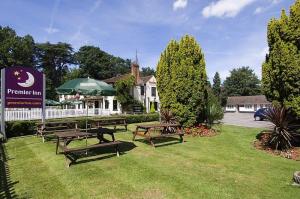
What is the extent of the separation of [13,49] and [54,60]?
16836 millimetres

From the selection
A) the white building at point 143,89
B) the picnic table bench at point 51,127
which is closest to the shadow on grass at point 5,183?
the picnic table bench at point 51,127

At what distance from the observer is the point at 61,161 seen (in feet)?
26.1

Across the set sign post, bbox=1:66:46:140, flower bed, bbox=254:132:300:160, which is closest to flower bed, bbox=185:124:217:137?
flower bed, bbox=254:132:300:160

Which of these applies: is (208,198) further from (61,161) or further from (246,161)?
(61,161)

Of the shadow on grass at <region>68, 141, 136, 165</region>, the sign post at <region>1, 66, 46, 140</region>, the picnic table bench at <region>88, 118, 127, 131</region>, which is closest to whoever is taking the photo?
the shadow on grass at <region>68, 141, 136, 165</region>

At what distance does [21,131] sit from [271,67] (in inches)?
535

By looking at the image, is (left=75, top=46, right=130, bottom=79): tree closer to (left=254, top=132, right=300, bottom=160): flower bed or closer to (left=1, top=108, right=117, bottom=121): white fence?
(left=1, top=108, right=117, bottom=121): white fence

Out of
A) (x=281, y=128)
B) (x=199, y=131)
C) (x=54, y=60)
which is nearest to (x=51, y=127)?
(x=199, y=131)

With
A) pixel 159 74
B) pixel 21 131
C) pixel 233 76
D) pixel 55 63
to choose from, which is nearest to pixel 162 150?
pixel 159 74

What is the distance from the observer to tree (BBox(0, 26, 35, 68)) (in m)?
55.2

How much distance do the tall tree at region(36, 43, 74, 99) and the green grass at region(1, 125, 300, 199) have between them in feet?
211

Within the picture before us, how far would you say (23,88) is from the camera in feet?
43.3

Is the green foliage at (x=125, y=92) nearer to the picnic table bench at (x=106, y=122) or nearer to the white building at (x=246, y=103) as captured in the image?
the picnic table bench at (x=106, y=122)

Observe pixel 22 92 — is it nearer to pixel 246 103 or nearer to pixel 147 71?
pixel 246 103
